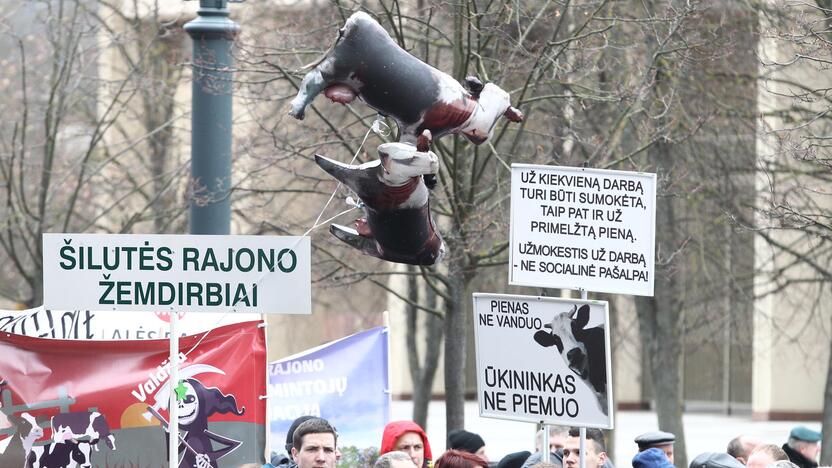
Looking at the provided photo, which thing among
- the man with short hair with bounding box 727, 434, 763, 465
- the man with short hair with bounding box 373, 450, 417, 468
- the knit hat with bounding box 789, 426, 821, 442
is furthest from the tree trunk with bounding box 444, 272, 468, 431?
the man with short hair with bounding box 373, 450, 417, 468

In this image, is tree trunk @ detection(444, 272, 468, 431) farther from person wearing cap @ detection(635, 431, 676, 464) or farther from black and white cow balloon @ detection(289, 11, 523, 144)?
black and white cow balloon @ detection(289, 11, 523, 144)

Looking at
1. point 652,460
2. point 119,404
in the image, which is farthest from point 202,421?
point 652,460

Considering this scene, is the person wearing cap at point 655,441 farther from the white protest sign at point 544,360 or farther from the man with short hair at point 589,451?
the white protest sign at point 544,360

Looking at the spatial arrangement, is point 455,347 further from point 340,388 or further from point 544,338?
point 544,338

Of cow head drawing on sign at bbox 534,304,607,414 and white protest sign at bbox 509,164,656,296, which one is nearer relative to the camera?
cow head drawing on sign at bbox 534,304,607,414

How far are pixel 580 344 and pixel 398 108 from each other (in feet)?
6.43

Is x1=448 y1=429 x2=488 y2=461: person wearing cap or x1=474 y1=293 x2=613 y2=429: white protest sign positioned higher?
x1=474 y1=293 x2=613 y2=429: white protest sign

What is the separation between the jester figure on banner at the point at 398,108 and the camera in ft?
19.6

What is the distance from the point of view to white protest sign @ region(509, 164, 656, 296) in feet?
25.0

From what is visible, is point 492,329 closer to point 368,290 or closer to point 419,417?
point 419,417

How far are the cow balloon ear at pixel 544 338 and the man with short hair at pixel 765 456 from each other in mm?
1423

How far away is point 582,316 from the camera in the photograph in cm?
750

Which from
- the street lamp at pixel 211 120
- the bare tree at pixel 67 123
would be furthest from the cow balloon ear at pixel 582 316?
the bare tree at pixel 67 123

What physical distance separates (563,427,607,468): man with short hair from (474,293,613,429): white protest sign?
0.79m
